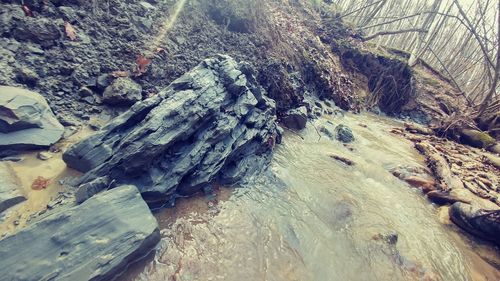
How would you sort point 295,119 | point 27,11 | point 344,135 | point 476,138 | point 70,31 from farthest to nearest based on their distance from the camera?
point 476,138 → point 344,135 → point 295,119 → point 70,31 → point 27,11

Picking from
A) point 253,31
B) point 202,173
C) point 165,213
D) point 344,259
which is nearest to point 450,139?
point 253,31

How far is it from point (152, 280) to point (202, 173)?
4.83ft

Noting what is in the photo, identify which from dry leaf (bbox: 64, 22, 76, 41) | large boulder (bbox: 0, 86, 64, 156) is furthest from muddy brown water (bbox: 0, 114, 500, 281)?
dry leaf (bbox: 64, 22, 76, 41)

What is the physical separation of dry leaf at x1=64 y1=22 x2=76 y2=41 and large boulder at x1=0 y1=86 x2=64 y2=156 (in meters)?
1.53

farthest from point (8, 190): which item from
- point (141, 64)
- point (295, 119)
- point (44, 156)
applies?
point (295, 119)

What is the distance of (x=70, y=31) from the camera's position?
4.82 meters

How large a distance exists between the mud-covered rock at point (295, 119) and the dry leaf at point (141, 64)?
10.5ft

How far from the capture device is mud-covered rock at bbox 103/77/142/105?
4469 millimetres

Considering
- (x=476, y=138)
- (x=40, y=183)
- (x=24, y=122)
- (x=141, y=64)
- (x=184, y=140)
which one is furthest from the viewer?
(x=476, y=138)

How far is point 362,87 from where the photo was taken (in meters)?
11.2

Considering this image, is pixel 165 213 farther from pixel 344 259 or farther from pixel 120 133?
A: pixel 344 259

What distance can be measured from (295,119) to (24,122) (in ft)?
16.1

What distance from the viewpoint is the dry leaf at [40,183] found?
9.85ft

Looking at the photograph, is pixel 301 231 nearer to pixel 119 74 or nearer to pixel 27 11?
pixel 119 74
